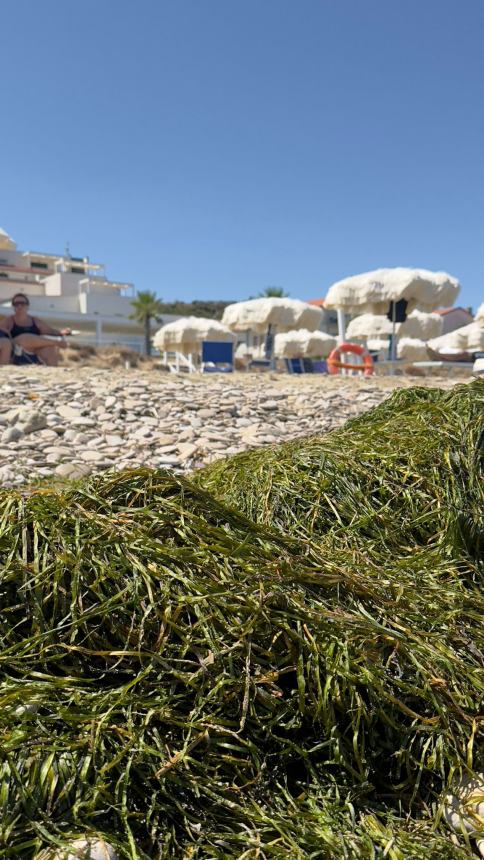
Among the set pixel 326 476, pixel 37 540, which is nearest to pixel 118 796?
pixel 37 540

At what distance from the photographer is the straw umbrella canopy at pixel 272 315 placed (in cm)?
1698

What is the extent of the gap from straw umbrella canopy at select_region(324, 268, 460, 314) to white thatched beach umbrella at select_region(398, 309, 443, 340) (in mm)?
5970

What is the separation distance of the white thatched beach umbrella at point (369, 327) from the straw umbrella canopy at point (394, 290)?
6653 millimetres

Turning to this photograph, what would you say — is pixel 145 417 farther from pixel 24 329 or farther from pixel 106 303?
pixel 106 303

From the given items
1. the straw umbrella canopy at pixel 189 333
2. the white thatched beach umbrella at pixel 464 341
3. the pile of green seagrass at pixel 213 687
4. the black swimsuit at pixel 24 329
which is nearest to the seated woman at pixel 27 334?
the black swimsuit at pixel 24 329

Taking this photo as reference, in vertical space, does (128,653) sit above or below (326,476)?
below

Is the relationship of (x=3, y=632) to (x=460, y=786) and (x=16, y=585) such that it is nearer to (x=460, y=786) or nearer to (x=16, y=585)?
(x=16, y=585)

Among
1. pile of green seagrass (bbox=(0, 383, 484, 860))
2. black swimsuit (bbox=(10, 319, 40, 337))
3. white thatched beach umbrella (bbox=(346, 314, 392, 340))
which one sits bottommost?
pile of green seagrass (bbox=(0, 383, 484, 860))

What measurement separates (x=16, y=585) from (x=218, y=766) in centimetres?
61

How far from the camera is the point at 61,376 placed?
839cm

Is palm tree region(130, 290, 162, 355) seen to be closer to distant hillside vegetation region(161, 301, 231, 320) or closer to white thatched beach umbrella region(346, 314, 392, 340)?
distant hillside vegetation region(161, 301, 231, 320)

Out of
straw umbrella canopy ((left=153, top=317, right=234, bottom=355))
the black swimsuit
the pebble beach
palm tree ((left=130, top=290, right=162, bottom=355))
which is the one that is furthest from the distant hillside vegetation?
the pebble beach

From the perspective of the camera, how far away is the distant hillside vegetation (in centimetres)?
4988

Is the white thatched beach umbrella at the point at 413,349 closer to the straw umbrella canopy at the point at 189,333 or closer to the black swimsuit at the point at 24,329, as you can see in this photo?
the straw umbrella canopy at the point at 189,333
